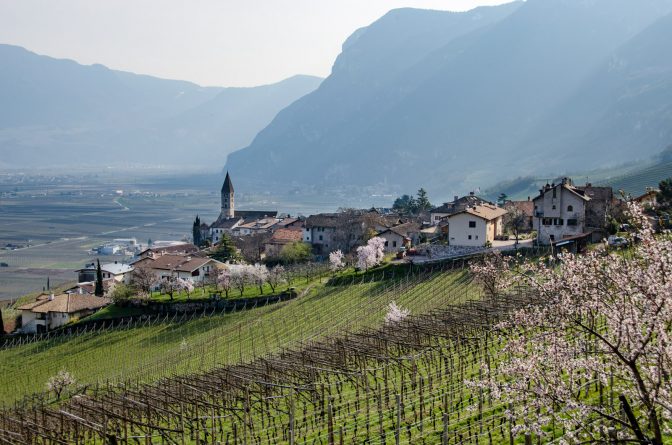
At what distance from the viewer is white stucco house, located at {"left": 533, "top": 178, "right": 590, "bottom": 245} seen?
206 ft

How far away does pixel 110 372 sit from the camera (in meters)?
49.5

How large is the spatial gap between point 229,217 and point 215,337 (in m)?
91.1

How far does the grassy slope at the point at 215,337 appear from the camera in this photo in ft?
154

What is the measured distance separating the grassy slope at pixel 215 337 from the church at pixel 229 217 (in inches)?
2402

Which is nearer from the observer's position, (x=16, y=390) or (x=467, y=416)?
(x=467, y=416)

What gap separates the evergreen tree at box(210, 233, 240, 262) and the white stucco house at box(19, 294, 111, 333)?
2175cm

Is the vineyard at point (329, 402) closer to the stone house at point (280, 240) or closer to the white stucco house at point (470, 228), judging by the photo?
the white stucco house at point (470, 228)

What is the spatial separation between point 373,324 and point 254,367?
48.1 feet

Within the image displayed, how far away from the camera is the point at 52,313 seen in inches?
2761

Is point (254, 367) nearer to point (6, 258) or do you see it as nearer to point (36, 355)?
point (36, 355)

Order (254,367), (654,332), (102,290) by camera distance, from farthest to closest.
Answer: (102,290) < (254,367) < (654,332)

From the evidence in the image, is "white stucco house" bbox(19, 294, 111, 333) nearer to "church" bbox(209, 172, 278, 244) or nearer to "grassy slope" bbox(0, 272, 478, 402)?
"grassy slope" bbox(0, 272, 478, 402)

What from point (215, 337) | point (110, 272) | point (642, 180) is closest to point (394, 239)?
point (215, 337)

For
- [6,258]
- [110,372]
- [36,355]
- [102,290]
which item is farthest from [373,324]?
[6,258]
